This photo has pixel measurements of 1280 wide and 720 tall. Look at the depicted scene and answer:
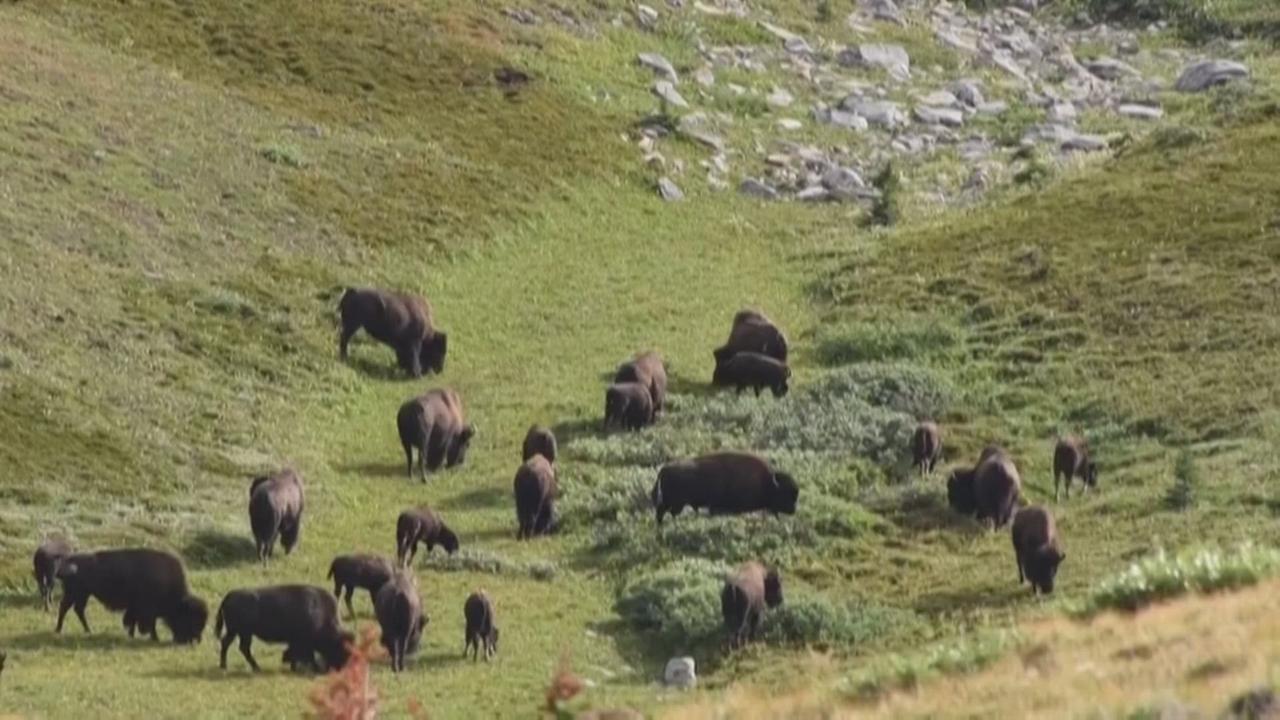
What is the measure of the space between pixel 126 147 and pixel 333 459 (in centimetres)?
1918

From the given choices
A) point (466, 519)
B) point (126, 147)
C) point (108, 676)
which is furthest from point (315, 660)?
point (126, 147)

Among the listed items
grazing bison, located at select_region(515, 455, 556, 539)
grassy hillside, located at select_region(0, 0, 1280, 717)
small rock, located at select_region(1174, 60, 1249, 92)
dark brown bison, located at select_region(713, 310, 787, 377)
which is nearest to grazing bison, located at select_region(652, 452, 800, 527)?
grassy hillside, located at select_region(0, 0, 1280, 717)

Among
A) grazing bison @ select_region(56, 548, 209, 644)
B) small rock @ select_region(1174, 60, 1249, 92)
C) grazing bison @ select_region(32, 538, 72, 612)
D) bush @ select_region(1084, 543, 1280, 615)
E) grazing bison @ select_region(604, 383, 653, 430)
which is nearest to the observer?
bush @ select_region(1084, 543, 1280, 615)

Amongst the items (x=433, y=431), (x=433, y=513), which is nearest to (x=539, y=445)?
(x=433, y=431)

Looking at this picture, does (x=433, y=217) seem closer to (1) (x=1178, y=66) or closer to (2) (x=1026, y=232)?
(2) (x=1026, y=232)

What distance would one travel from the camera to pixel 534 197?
6444cm

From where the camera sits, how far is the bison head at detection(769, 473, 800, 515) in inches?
1495

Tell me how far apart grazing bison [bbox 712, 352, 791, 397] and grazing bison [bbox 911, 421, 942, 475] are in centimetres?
530

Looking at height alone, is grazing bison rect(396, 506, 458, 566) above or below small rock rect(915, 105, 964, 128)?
below

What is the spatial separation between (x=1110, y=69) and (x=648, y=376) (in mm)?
49527

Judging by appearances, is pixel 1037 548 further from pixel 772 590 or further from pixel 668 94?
pixel 668 94

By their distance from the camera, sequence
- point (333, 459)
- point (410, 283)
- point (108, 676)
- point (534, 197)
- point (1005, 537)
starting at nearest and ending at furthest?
point (108, 676), point (1005, 537), point (333, 459), point (410, 283), point (534, 197)

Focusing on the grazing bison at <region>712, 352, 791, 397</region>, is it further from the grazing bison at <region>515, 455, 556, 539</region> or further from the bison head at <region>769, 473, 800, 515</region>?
the grazing bison at <region>515, 455, 556, 539</region>

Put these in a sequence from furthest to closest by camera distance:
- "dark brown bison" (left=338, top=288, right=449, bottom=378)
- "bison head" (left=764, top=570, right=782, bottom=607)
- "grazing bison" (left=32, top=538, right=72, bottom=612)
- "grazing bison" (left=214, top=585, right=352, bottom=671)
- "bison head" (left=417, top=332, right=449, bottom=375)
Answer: "bison head" (left=417, top=332, right=449, bottom=375) < "dark brown bison" (left=338, top=288, right=449, bottom=378) < "bison head" (left=764, top=570, right=782, bottom=607) < "grazing bison" (left=32, top=538, right=72, bottom=612) < "grazing bison" (left=214, top=585, right=352, bottom=671)
